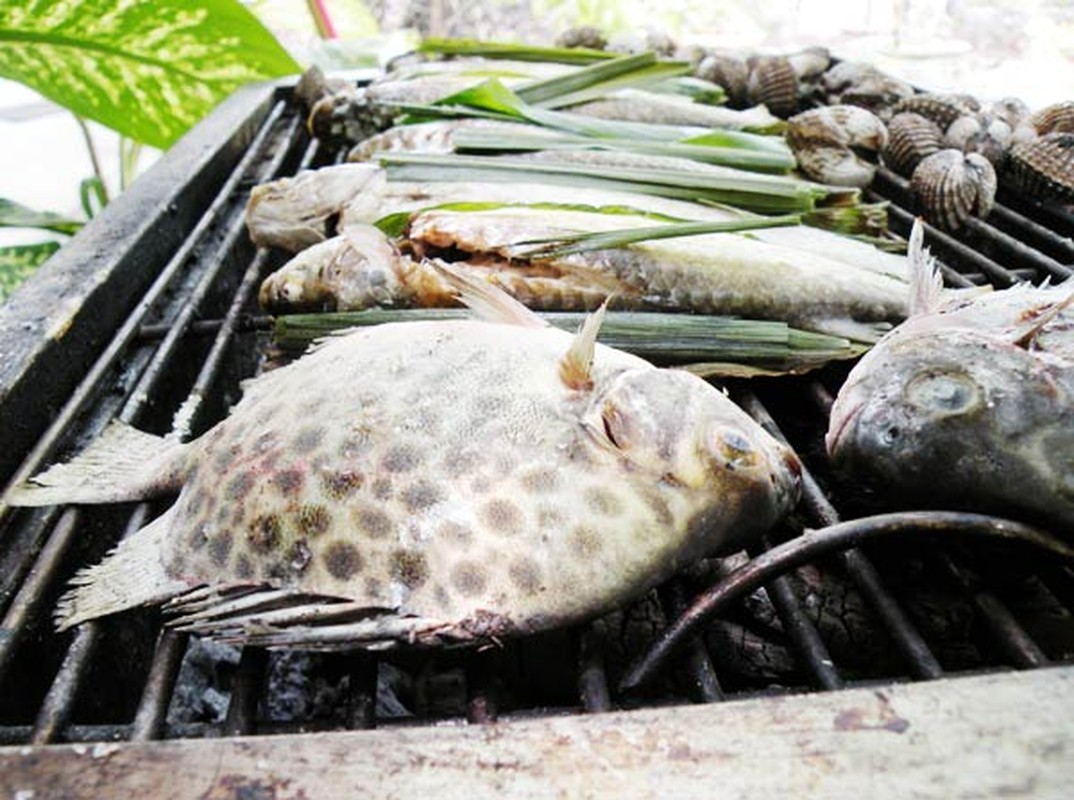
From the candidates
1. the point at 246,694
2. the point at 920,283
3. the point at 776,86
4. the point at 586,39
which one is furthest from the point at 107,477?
the point at 586,39

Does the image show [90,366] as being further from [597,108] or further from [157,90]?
[597,108]

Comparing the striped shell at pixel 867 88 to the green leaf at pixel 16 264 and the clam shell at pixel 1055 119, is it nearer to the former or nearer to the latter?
the clam shell at pixel 1055 119

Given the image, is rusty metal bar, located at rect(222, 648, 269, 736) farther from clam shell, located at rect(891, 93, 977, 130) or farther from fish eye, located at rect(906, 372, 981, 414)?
clam shell, located at rect(891, 93, 977, 130)

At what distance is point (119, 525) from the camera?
2.19m

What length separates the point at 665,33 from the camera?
5.32m

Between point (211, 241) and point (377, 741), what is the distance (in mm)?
2537

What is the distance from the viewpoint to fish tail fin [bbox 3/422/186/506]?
189 cm

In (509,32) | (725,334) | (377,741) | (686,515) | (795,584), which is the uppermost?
(377,741)

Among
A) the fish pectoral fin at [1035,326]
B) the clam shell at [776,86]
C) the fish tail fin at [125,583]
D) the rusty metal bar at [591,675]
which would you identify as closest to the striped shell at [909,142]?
the clam shell at [776,86]

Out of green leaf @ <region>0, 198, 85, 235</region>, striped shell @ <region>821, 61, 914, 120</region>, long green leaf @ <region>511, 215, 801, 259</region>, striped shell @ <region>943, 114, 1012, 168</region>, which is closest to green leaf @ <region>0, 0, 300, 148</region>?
green leaf @ <region>0, 198, 85, 235</region>

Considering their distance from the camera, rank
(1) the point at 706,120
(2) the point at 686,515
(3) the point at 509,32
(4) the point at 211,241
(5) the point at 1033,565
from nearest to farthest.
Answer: (2) the point at 686,515, (5) the point at 1033,565, (4) the point at 211,241, (1) the point at 706,120, (3) the point at 509,32

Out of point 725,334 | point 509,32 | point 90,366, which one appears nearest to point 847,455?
point 725,334

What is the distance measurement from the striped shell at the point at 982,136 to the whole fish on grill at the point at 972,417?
171 centimetres

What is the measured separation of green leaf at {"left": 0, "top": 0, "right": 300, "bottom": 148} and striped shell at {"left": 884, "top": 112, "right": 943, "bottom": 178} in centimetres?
264
